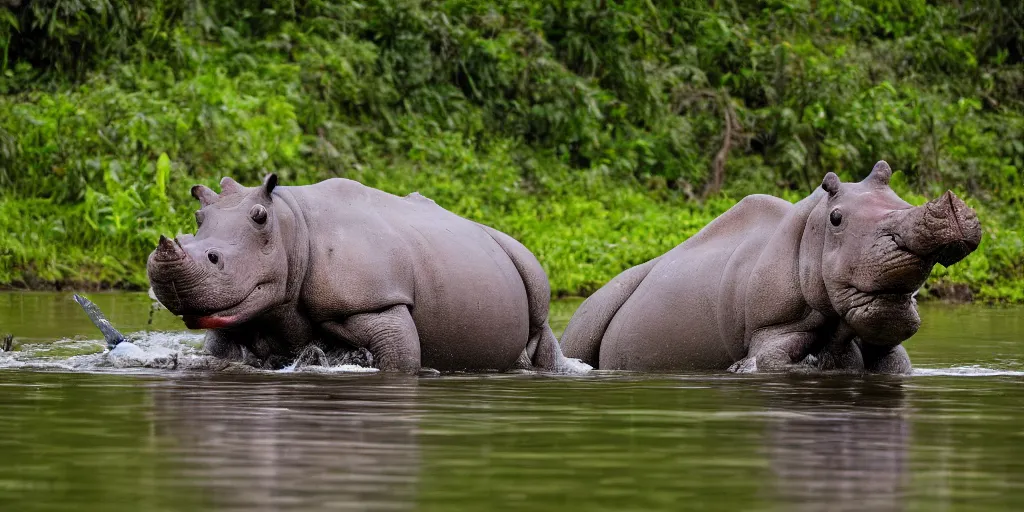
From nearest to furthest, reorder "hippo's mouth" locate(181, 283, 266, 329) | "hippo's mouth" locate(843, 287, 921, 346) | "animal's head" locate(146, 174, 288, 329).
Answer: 1. "animal's head" locate(146, 174, 288, 329)
2. "hippo's mouth" locate(181, 283, 266, 329)
3. "hippo's mouth" locate(843, 287, 921, 346)

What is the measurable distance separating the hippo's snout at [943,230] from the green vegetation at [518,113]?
8.24 meters

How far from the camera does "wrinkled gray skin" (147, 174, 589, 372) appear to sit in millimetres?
8727

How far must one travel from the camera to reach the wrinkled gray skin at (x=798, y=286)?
890 cm

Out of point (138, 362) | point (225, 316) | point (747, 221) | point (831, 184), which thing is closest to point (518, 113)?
point (747, 221)

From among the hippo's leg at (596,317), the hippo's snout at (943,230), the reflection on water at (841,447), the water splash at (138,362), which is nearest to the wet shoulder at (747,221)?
the hippo's leg at (596,317)

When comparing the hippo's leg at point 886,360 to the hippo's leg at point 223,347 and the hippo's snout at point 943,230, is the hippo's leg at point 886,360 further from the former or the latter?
the hippo's leg at point 223,347

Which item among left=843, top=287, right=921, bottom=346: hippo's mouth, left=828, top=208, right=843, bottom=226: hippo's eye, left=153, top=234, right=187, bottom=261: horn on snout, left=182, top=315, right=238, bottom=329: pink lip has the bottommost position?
left=182, top=315, right=238, bottom=329: pink lip

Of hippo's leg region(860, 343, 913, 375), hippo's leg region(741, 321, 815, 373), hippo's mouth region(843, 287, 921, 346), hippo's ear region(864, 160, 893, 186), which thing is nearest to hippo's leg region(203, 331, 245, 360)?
hippo's leg region(741, 321, 815, 373)

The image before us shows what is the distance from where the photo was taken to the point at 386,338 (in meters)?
8.96

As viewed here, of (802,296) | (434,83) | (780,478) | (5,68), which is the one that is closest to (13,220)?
(5,68)

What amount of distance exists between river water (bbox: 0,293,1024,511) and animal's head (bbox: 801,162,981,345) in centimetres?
37

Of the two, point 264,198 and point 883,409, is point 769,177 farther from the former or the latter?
point 883,409

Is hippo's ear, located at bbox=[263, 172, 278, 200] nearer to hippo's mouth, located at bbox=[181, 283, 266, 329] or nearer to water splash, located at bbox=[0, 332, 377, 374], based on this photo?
hippo's mouth, located at bbox=[181, 283, 266, 329]

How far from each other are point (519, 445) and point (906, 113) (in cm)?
1750
